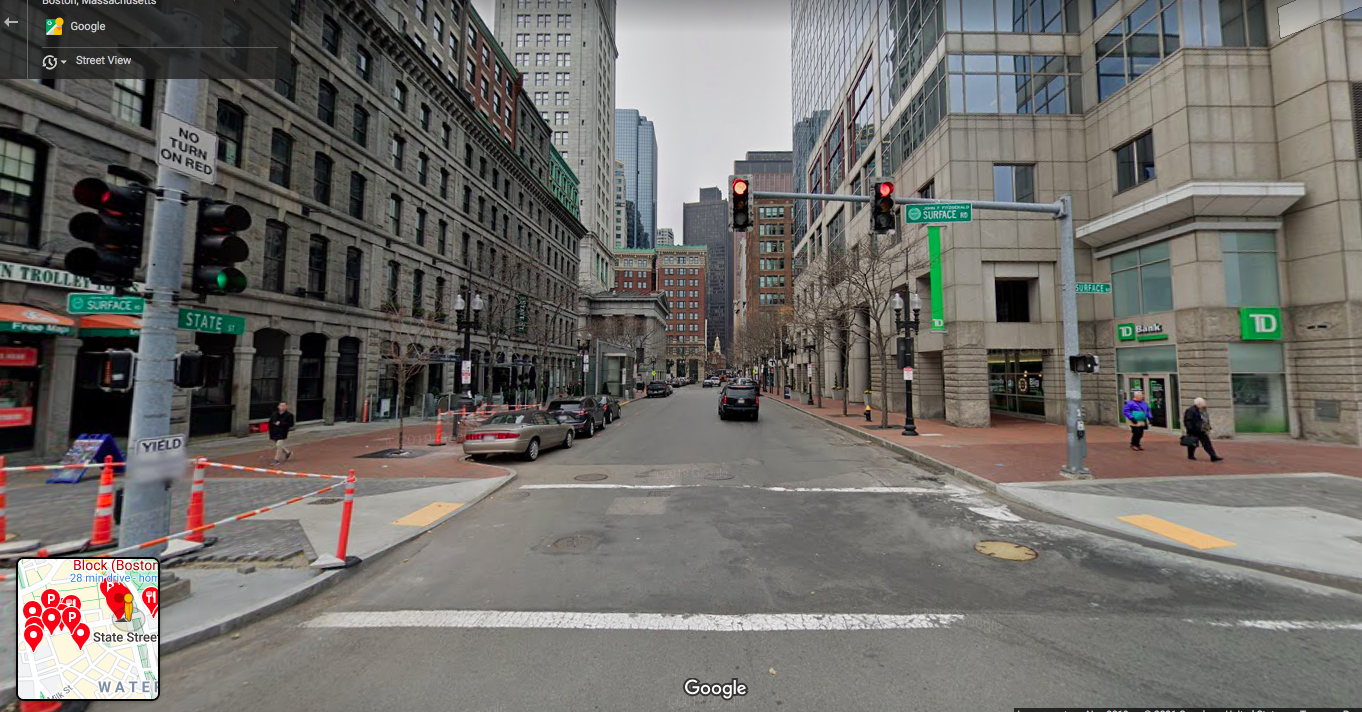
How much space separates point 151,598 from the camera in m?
3.38

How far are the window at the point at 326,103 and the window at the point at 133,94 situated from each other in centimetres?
674

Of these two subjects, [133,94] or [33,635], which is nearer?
[33,635]

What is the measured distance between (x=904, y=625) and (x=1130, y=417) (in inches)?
550

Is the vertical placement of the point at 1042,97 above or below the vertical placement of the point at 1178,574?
above

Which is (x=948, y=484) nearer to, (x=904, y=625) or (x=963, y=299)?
(x=904, y=625)

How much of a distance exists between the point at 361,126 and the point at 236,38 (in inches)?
220

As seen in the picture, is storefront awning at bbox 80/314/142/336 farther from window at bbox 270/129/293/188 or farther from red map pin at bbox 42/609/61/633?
red map pin at bbox 42/609/61/633

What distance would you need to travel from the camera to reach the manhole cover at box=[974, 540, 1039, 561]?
6.21 m

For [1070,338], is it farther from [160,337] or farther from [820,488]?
[160,337]

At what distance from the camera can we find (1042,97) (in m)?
21.8

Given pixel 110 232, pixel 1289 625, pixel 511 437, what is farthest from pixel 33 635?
pixel 511 437

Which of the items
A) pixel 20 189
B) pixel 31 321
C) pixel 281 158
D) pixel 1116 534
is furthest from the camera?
pixel 281 158

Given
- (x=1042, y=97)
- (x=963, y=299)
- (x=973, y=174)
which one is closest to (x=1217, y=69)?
(x=1042, y=97)

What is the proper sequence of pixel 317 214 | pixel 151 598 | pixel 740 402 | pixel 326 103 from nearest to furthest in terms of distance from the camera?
pixel 151 598 < pixel 317 214 < pixel 326 103 < pixel 740 402
